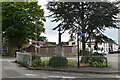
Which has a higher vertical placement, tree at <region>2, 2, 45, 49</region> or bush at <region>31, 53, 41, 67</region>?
tree at <region>2, 2, 45, 49</region>

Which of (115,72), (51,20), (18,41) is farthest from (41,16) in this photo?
(115,72)

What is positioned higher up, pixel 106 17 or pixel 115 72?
pixel 106 17

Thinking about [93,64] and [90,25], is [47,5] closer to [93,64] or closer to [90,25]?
[90,25]

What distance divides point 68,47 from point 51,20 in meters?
20.5

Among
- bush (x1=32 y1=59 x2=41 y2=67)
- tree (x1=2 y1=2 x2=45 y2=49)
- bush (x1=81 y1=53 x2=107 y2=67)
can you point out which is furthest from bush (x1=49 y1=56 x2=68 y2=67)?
tree (x1=2 y1=2 x2=45 y2=49)

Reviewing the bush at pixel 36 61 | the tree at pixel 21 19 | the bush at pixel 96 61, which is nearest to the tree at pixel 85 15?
the bush at pixel 96 61

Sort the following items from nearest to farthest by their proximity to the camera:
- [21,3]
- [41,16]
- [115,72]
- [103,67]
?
[115,72] < [103,67] < [21,3] < [41,16]

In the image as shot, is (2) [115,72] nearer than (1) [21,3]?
Yes

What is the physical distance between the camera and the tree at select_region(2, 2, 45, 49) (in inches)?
1381

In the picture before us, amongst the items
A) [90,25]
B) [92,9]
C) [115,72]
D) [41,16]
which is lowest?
[115,72]

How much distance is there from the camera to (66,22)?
52.6ft

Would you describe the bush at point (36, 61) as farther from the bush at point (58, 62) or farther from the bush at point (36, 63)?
the bush at point (58, 62)

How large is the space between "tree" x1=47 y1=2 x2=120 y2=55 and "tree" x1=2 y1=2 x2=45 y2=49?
19.7m

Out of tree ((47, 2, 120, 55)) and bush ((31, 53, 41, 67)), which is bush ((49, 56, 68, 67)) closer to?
bush ((31, 53, 41, 67))
